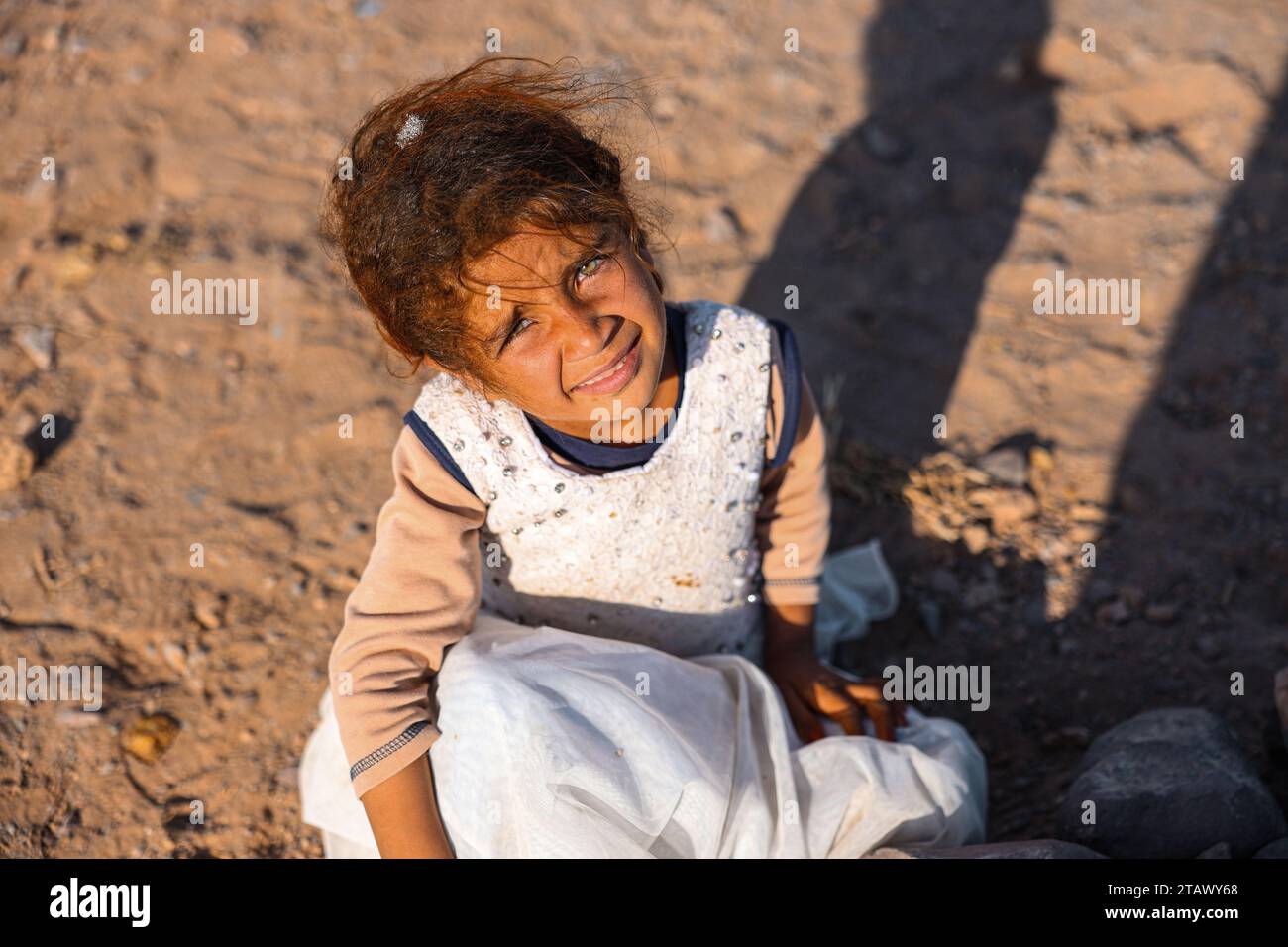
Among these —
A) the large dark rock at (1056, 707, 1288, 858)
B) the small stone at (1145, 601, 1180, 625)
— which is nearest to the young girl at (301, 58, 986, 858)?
the large dark rock at (1056, 707, 1288, 858)

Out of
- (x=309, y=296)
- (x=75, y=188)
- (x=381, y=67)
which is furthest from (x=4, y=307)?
(x=381, y=67)

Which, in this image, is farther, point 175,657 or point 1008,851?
point 175,657

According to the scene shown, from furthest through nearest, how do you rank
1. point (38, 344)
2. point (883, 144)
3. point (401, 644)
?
point (883, 144) → point (38, 344) → point (401, 644)

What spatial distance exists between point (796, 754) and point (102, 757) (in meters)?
1.65

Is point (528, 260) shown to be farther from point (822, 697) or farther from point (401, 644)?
point (822, 697)

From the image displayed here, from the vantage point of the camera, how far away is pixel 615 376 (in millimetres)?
1802

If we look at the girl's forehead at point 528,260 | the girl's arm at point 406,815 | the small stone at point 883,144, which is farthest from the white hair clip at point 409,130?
the small stone at point 883,144

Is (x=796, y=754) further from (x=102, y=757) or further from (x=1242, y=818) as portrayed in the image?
(x=102, y=757)

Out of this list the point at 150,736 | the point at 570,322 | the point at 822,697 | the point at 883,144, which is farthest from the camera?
the point at 883,144

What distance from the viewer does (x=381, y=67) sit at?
4.16 meters

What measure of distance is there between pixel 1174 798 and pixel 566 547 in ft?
4.22

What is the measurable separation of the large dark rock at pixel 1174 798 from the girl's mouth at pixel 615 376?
1.30 m

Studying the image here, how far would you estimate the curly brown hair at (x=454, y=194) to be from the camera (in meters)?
1.60

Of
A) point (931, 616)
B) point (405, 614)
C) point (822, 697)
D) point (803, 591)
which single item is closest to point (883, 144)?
point (931, 616)
